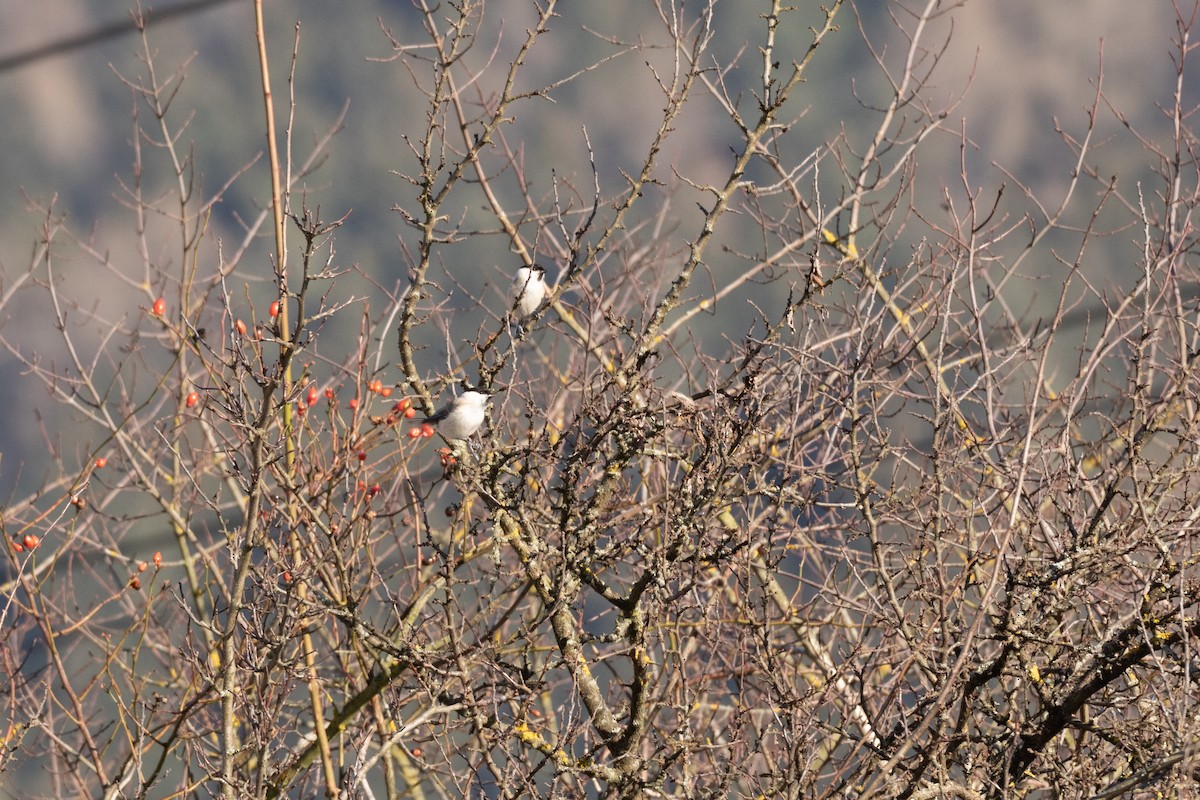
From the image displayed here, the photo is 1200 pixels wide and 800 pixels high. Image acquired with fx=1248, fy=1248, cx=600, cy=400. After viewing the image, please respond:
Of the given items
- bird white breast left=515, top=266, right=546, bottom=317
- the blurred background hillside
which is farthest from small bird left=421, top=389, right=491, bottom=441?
bird white breast left=515, top=266, right=546, bottom=317

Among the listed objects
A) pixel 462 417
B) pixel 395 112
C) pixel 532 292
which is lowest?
pixel 462 417

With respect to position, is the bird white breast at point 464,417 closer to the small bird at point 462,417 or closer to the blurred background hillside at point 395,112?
the small bird at point 462,417

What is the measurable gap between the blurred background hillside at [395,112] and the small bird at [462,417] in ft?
3.66

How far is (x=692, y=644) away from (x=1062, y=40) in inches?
340

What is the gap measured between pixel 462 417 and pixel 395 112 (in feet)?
50.0

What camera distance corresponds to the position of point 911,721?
448 cm

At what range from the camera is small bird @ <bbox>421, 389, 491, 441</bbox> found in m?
4.80

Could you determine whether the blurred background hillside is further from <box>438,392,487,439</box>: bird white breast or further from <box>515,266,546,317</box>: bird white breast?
<box>438,392,487,439</box>: bird white breast

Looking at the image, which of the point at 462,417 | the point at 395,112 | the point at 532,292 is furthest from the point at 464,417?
the point at 395,112

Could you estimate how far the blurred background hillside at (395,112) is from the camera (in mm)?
8695

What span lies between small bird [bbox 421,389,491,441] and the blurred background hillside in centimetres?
111

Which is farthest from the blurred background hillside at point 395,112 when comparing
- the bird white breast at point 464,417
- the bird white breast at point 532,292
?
the bird white breast at point 464,417

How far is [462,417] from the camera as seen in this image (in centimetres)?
483

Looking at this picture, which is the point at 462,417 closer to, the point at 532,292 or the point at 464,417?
the point at 464,417
